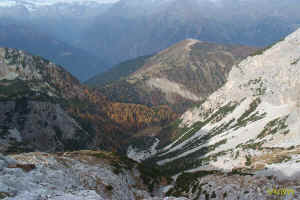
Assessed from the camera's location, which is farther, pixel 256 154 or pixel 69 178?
pixel 256 154

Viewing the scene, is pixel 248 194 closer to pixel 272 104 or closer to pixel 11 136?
pixel 272 104

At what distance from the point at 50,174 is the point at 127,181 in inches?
875

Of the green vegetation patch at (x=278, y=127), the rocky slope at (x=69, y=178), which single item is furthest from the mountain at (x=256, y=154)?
the rocky slope at (x=69, y=178)

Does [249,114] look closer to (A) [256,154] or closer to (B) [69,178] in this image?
(A) [256,154]

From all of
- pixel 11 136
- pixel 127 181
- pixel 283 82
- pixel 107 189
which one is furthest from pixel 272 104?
pixel 11 136

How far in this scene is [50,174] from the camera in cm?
4319

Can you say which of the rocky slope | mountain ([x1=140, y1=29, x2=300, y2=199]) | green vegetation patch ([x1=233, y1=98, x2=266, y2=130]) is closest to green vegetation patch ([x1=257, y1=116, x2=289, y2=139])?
mountain ([x1=140, y1=29, x2=300, y2=199])

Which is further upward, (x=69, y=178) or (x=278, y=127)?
(x=278, y=127)

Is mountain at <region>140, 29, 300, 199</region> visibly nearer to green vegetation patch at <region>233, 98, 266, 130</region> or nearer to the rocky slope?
green vegetation patch at <region>233, 98, 266, 130</region>

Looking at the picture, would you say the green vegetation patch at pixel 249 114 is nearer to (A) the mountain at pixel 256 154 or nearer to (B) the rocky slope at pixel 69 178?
(A) the mountain at pixel 256 154

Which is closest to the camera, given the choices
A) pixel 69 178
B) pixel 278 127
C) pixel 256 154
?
pixel 69 178

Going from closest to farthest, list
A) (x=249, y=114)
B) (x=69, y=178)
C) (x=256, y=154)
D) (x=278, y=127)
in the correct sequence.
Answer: (x=69, y=178), (x=256, y=154), (x=278, y=127), (x=249, y=114)

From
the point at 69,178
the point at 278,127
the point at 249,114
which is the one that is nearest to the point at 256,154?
the point at 278,127

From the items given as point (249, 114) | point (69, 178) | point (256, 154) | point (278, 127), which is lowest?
point (69, 178)
